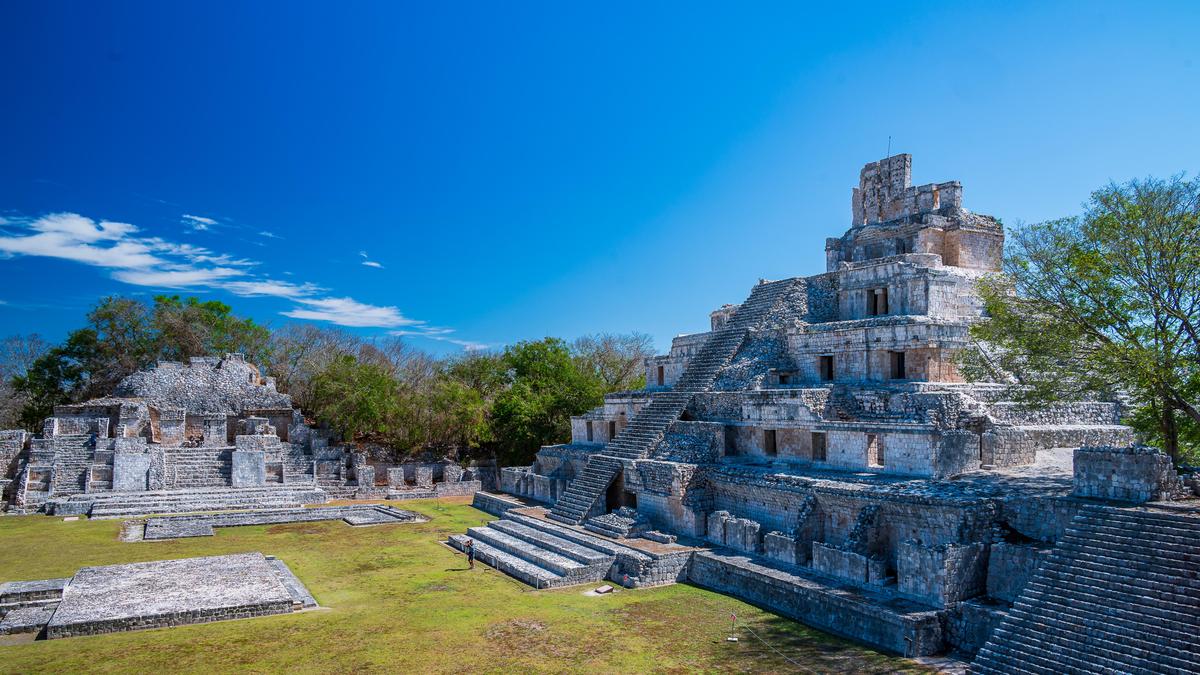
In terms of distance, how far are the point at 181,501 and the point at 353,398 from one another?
26.2 ft

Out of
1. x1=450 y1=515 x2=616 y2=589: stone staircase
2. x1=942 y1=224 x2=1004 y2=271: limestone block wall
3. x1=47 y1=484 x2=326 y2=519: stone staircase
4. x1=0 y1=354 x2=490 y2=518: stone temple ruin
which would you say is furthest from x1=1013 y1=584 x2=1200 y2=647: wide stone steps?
x1=0 y1=354 x2=490 y2=518: stone temple ruin

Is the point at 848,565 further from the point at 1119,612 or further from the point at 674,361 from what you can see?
the point at 674,361

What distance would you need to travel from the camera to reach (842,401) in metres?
18.0

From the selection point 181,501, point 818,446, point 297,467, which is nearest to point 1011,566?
point 818,446

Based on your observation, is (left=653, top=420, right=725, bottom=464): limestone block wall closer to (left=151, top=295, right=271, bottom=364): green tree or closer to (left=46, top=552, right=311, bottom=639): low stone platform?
(left=46, top=552, right=311, bottom=639): low stone platform

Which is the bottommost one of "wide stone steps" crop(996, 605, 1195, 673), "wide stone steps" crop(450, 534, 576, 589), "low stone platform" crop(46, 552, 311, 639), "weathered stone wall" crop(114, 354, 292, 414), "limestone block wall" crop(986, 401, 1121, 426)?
"wide stone steps" crop(450, 534, 576, 589)

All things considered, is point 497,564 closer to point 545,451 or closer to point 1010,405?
point 545,451

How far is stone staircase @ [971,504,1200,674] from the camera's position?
8.91m

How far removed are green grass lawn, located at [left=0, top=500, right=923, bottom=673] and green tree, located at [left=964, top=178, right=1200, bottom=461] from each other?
6182mm

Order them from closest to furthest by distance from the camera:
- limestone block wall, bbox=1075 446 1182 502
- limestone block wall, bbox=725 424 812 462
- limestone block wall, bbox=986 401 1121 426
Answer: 1. limestone block wall, bbox=1075 446 1182 502
2. limestone block wall, bbox=986 401 1121 426
3. limestone block wall, bbox=725 424 812 462

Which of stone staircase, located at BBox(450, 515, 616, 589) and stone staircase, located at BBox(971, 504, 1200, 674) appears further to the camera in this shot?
stone staircase, located at BBox(450, 515, 616, 589)

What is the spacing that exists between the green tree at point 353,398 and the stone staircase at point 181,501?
4955mm

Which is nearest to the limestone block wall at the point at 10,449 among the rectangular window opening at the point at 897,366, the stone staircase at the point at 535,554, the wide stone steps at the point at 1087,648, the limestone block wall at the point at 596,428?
the stone staircase at the point at 535,554

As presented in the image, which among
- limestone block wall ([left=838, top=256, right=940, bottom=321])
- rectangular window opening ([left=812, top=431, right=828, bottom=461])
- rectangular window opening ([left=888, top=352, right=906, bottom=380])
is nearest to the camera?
rectangular window opening ([left=812, top=431, right=828, bottom=461])
